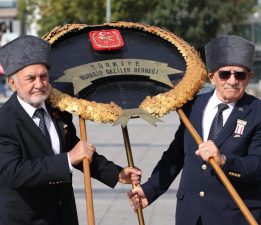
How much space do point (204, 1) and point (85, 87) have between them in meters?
36.1

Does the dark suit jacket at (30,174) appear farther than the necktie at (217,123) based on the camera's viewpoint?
No

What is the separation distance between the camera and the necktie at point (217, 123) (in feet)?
12.2

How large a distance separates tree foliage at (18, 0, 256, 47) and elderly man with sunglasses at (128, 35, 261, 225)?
1301 inches

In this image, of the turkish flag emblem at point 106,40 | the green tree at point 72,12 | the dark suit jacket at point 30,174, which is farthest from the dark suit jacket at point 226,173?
the green tree at point 72,12

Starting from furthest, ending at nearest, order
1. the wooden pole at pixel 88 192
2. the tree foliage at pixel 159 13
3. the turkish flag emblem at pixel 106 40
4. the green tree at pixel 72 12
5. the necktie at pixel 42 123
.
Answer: the tree foliage at pixel 159 13
the green tree at pixel 72 12
the turkish flag emblem at pixel 106 40
the necktie at pixel 42 123
the wooden pole at pixel 88 192

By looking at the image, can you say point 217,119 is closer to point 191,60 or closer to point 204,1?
point 191,60

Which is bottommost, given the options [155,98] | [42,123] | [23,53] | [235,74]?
[42,123]

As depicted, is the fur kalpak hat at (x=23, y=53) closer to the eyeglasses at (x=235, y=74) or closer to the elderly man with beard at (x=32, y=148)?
the elderly man with beard at (x=32, y=148)

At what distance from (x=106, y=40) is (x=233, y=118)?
0.77 meters

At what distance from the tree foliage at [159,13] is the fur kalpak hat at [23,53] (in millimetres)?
33296

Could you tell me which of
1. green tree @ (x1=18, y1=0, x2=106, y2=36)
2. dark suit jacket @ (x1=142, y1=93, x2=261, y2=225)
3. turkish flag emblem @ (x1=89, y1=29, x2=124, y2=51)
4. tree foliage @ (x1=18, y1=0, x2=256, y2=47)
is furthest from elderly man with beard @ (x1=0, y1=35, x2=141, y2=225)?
green tree @ (x1=18, y1=0, x2=106, y2=36)

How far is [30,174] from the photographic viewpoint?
336 cm

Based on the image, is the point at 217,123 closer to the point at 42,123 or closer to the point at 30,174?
the point at 42,123

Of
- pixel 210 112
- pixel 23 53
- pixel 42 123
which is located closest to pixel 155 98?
pixel 210 112
